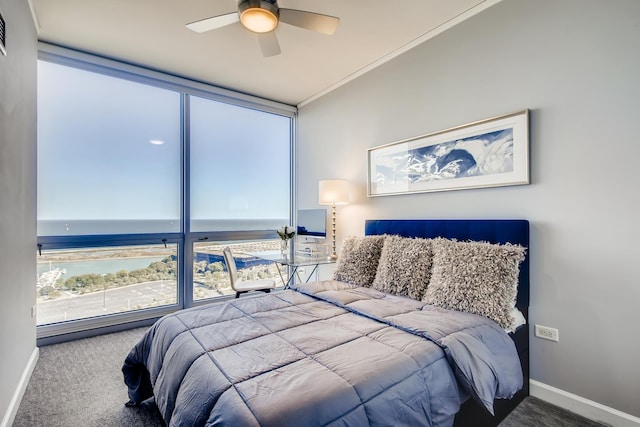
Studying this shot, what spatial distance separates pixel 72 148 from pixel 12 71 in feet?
4.41

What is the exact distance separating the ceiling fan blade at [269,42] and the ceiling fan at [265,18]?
6 centimetres

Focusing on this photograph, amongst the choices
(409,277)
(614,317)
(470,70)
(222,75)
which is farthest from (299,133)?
(614,317)

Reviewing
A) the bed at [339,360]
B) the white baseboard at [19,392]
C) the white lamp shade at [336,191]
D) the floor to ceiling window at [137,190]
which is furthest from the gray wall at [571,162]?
the white baseboard at [19,392]

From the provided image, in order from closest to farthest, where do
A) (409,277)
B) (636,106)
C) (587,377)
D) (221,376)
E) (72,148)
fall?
(221,376), (636,106), (587,377), (409,277), (72,148)

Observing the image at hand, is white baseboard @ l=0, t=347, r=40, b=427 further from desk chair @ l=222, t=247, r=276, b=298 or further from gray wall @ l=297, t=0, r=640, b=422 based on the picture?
gray wall @ l=297, t=0, r=640, b=422

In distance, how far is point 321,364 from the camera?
1362 mm

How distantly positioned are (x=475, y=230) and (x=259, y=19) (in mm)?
2274

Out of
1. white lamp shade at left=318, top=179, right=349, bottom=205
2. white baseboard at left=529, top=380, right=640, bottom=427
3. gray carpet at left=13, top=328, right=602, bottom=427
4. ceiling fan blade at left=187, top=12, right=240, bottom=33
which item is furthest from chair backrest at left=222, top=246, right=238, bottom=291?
white baseboard at left=529, top=380, right=640, bottom=427

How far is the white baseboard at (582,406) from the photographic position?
1.83 metres

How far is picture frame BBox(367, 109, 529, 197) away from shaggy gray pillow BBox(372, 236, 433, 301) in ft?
2.14

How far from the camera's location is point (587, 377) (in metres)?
1.97

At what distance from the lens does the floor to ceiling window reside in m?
3.19

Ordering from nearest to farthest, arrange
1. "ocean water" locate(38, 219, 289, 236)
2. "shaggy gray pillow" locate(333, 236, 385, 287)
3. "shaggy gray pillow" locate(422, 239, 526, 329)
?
"shaggy gray pillow" locate(422, 239, 526, 329), "shaggy gray pillow" locate(333, 236, 385, 287), "ocean water" locate(38, 219, 289, 236)

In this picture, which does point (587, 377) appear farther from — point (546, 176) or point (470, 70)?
point (470, 70)
